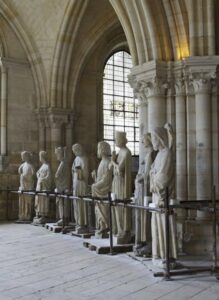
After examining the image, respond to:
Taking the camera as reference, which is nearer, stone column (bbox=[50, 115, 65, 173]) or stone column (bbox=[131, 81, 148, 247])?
stone column (bbox=[131, 81, 148, 247])

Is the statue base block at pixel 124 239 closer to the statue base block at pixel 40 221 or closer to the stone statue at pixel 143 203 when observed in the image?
the stone statue at pixel 143 203

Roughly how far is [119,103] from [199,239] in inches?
448

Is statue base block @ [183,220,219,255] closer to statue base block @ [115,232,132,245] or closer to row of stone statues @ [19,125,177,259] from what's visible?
row of stone statues @ [19,125,177,259]

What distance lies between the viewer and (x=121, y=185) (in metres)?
8.76

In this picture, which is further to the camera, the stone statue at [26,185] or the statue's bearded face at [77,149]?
the stone statue at [26,185]

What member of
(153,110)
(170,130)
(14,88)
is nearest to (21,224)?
(14,88)

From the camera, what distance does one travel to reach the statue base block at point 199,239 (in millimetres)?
8039

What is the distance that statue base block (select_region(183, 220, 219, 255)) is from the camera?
804 centimetres

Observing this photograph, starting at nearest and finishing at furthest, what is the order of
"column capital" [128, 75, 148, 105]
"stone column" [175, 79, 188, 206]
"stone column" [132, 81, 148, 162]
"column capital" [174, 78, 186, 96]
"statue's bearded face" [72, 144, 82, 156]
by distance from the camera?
"stone column" [175, 79, 188, 206] < "column capital" [174, 78, 186, 96] < "column capital" [128, 75, 148, 105] < "stone column" [132, 81, 148, 162] < "statue's bearded face" [72, 144, 82, 156]

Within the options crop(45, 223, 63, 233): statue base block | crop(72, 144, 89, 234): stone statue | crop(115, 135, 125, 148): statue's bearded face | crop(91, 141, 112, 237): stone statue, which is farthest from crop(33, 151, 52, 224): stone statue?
crop(115, 135, 125, 148): statue's bearded face

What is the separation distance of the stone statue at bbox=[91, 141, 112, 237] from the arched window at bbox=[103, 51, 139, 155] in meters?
8.67

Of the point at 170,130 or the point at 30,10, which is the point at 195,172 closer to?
the point at 170,130

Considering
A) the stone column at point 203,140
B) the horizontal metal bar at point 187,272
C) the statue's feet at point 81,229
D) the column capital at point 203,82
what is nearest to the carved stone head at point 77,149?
the statue's feet at point 81,229

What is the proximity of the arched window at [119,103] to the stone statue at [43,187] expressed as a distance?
528cm
